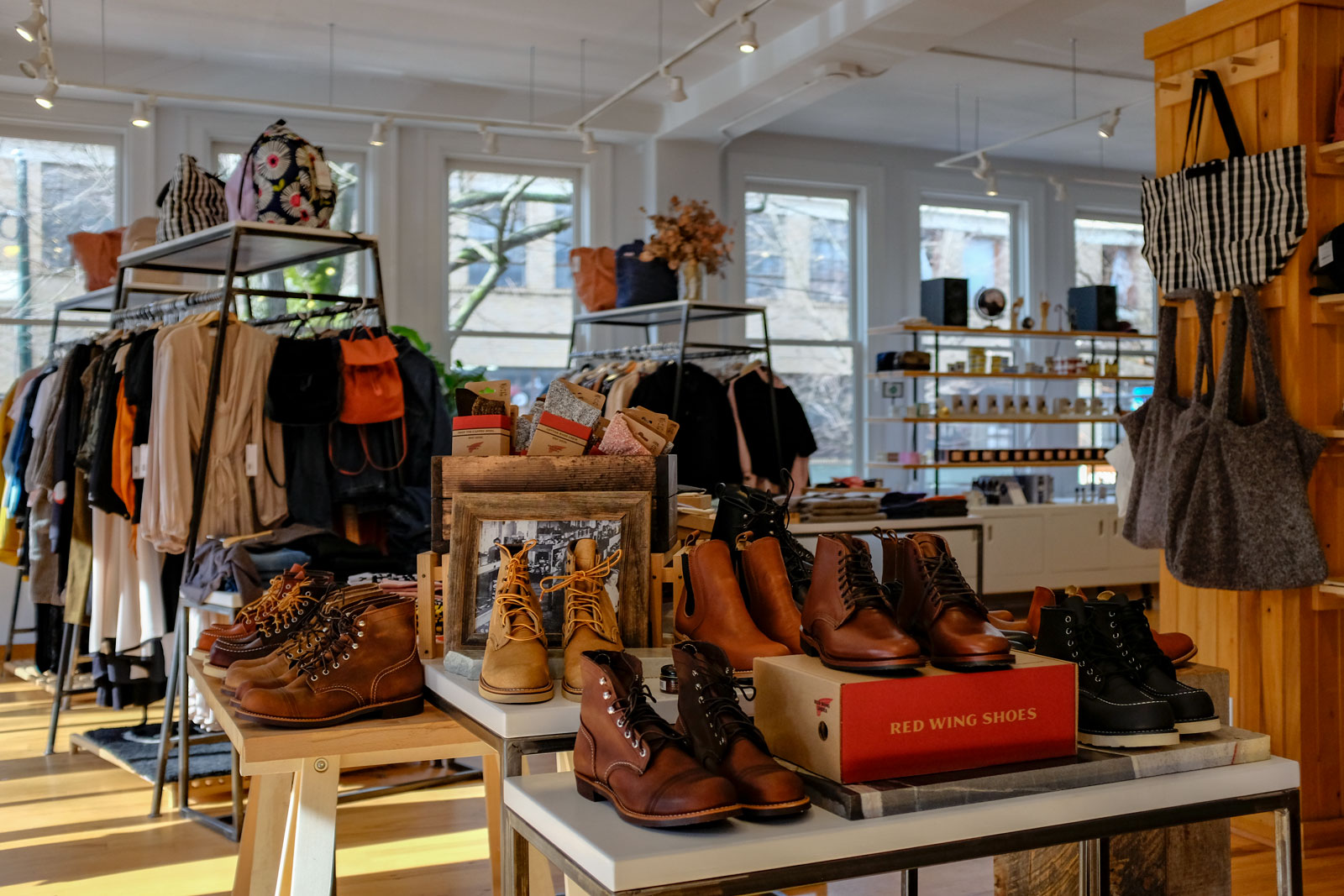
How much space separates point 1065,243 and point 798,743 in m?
8.52

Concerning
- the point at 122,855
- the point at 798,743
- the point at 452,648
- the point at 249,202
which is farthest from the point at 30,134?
the point at 798,743

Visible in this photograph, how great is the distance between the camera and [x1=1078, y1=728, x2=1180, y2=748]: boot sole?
131 cm

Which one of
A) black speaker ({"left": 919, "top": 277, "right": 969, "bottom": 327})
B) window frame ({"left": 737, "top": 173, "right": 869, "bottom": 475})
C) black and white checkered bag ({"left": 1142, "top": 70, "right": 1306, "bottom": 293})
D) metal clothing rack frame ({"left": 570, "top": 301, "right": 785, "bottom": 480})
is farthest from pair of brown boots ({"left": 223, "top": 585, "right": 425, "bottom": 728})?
window frame ({"left": 737, "top": 173, "right": 869, "bottom": 475})

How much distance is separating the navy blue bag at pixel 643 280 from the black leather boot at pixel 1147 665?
458 centimetres

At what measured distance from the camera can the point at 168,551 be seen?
3646 mm

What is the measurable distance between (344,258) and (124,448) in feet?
11.3

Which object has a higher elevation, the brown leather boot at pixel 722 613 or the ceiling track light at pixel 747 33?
the ceiling track light at pixel 747 33

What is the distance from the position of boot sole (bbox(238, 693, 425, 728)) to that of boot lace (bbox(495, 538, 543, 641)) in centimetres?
20

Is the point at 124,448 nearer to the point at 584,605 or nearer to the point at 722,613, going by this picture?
the point at 584,605

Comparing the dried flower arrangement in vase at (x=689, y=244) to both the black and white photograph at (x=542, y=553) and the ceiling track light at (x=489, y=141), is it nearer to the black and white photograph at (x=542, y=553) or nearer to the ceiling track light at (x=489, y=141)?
the ceiling track light at (x=489, y=141)

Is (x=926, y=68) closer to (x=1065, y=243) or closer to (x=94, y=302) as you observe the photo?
(x=1065, y=243)

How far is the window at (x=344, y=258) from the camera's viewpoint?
6883mm

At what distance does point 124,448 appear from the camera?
3.70 metres

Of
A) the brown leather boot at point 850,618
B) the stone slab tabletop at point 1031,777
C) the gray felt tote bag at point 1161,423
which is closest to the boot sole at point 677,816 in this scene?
the stone slab tabletop at point 1031,777
